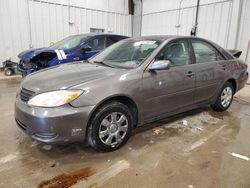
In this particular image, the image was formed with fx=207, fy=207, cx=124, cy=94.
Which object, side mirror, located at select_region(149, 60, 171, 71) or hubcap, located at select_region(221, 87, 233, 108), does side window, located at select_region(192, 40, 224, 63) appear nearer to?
hubcap, located at select_region(221, 87, 233, 108)

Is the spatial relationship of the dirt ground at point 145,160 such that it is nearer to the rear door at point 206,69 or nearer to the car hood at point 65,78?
the rear door at point 206,69

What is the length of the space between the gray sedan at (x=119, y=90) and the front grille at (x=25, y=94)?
1cm

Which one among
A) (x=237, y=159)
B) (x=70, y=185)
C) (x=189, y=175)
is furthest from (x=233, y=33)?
(x=70, y=185)

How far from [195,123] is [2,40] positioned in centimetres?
705

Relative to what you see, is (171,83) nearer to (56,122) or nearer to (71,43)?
(56,122)

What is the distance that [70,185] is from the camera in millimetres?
1806

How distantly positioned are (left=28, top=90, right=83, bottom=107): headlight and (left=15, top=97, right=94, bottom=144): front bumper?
0.05m

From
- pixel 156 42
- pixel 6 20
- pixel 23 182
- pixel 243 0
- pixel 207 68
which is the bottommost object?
pixel 23 182

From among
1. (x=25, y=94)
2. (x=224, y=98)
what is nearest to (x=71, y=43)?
(x=25, y=94)

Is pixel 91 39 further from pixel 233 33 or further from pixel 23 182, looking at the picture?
pixel 233 33

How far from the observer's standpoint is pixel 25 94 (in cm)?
217

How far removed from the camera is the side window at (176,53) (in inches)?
105

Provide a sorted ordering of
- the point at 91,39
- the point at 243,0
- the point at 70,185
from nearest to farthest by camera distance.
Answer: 1. the point at 70,185
2. the point at 91,39
3. the point at 243,0

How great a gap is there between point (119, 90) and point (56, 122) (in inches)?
28.0
